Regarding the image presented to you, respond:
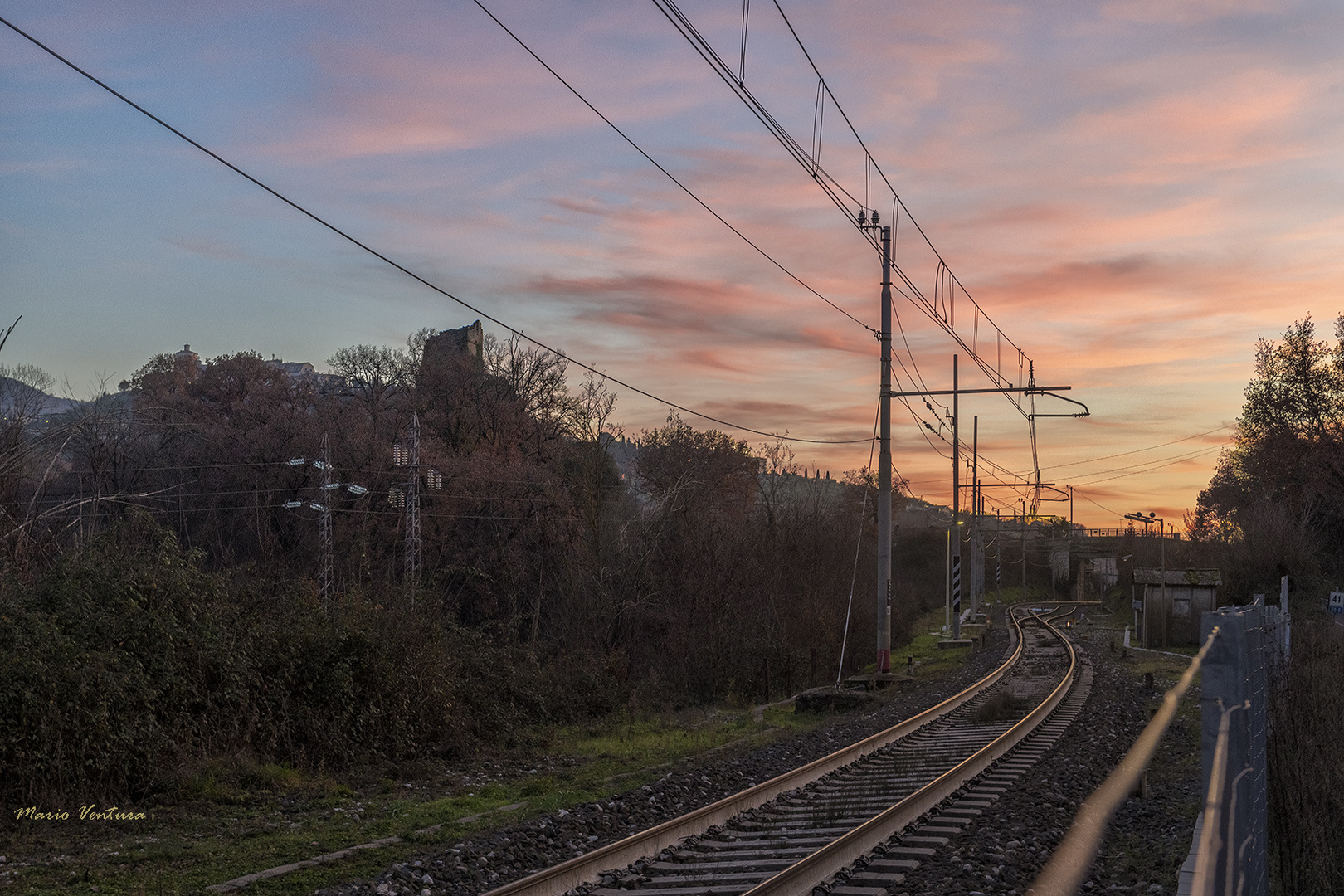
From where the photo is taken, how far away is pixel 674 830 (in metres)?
10.2

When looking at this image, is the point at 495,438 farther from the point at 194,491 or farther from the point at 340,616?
the point at 340,616

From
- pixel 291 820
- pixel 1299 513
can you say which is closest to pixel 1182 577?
pixel 1299 513

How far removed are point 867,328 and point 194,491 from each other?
124 feet

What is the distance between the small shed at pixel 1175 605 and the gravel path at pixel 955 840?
26407 millimetres

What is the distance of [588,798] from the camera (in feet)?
42.1

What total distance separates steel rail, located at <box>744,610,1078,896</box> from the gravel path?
0.64 meters

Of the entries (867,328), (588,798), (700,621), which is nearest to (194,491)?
(700,621)

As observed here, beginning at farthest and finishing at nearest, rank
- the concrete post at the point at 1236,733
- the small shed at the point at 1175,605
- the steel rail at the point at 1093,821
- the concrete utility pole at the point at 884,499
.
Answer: the small shed at the point at 1175,605
the concrete utility pole at the point at 884,499
the steel rail at the point at 1093,821
the concrete post at the point at 1236,733

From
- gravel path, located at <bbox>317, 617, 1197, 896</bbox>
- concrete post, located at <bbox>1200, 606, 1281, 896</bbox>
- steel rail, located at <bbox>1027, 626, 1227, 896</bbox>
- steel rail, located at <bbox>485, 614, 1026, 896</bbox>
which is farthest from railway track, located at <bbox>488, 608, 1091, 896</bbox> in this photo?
concrete post, located at <bbox>1200, 606, 1281, 896</bbox>

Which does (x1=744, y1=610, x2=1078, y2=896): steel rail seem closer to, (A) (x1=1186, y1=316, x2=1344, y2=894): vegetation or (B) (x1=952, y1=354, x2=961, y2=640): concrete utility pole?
(A) (x1=1186, y1=316, x2=1344, y2=894): vegetation

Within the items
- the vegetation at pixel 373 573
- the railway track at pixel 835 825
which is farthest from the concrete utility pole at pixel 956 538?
the railway track at pixel 835 825

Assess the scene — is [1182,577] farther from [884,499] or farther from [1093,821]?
[1093,821]

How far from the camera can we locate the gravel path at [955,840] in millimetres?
8945

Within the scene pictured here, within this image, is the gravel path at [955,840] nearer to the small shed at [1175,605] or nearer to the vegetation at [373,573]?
the vegetation at [373,573]
